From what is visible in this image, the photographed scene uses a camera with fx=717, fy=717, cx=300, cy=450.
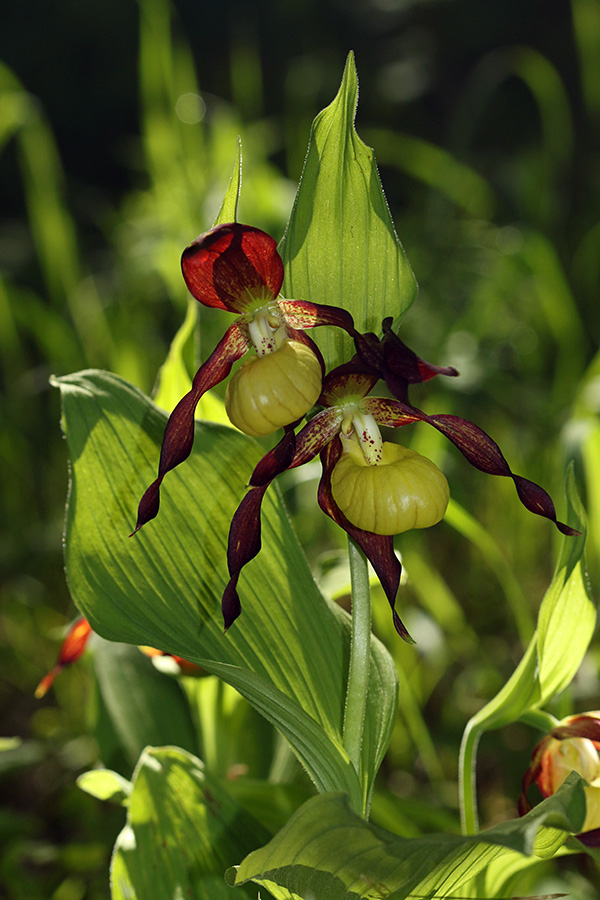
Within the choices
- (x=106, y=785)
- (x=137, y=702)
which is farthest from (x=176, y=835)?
(x=137, y=702)

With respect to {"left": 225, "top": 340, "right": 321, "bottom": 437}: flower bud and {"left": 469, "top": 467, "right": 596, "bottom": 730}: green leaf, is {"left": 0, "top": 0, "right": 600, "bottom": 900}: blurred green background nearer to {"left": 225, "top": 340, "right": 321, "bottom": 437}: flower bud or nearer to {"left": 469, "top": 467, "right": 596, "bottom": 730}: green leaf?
{"left": 469, "top": 467, "right": 596, "bottom": 730}: green leaf

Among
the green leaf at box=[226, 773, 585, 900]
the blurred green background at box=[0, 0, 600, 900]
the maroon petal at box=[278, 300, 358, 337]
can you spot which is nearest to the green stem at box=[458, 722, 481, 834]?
the green leaf at box=[226, 773, 585, 900]

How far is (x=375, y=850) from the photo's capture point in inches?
15.2

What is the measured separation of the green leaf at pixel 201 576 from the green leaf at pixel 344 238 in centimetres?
14

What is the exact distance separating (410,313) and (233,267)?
1.41 meters

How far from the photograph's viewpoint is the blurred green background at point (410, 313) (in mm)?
1063

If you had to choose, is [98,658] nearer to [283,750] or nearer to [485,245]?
[283,750]

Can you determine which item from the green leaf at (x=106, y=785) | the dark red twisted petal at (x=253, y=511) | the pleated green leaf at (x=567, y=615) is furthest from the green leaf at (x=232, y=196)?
the green leaf at (x=106, y=785)

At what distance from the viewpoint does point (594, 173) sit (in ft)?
9.25

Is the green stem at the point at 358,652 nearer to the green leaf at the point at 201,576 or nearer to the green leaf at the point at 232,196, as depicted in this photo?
the green leaf at the point at 201,576

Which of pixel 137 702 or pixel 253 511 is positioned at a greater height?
pixel 253 511

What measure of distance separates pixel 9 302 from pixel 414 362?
149cm

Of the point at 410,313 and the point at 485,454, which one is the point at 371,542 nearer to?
the point at 485,454

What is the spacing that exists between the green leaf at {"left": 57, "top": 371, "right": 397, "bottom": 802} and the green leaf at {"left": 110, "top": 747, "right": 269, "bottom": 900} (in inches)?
5.6
